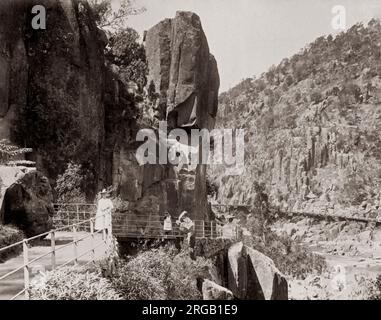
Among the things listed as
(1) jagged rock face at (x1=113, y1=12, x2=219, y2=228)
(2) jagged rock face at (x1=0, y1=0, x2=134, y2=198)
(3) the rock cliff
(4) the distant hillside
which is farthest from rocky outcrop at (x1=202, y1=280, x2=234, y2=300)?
(4) the distant hillside

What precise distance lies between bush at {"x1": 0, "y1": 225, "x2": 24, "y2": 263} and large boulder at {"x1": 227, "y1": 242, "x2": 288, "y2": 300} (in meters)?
9.59

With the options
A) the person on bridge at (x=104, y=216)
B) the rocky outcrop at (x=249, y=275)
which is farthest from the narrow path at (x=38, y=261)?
the rocky outcrop at (x=249, y=275)

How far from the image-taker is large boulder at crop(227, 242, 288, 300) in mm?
20953

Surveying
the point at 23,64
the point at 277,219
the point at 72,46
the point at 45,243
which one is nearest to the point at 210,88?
the point at 72,46

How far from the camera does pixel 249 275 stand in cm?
2150

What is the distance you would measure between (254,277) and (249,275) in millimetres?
201

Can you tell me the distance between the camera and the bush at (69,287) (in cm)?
804

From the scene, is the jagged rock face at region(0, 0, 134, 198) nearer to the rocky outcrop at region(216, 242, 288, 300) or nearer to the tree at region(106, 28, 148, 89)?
the tree at region(106, 28, 148, 89)

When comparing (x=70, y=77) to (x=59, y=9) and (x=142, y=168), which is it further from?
(x=142, y=168)

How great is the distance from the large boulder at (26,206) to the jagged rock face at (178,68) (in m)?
16.4

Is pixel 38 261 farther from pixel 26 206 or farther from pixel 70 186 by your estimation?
pixel 70 186

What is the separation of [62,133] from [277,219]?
198ft

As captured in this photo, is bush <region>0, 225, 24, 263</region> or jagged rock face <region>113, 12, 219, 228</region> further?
jagged rock face <region>113, 12, 219, 228</region>

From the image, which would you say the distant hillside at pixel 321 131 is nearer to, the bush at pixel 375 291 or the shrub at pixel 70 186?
the shrub at pixel 70 186
